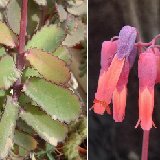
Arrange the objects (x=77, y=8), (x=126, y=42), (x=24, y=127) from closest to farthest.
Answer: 1. (x=126, y=42)
2. (x=24, y=127)
3. (x=77, y=8)

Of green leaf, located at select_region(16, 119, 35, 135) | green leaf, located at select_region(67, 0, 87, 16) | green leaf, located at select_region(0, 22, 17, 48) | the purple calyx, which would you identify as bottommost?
green leaf, located at select_region(16, 119, 35, 135)

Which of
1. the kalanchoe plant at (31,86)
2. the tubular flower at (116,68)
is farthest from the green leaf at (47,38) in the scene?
the tubular flower at (116,68)

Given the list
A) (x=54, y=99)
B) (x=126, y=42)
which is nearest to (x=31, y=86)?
(x=54, y=99)

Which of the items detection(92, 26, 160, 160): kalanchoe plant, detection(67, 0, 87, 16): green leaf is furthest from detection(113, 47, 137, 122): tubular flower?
detection(67, 0, 87, 16): green leaf

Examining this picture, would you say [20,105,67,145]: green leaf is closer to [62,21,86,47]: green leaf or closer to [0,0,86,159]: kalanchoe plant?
[0,0,86,159]: kalanchoe plant

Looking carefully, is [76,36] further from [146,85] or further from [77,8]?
[146,85]

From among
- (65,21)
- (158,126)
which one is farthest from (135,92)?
(65,21)
